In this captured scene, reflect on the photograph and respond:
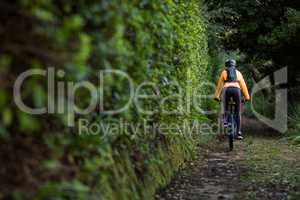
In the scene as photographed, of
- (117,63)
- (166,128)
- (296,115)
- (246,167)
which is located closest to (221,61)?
(296,115)

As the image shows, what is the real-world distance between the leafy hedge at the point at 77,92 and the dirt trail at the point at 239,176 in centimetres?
182

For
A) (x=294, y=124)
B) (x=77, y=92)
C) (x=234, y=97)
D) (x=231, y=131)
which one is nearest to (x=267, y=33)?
(x=294, y=124)

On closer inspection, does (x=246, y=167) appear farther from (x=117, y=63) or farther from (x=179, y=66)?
(x=117, y=63)

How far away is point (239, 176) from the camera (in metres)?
8.16

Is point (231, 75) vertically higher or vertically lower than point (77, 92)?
higher

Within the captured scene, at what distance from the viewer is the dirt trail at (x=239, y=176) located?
6.76 m

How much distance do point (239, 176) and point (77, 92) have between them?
17.3 feet

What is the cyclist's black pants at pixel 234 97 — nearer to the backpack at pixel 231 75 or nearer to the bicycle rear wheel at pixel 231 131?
the bicycle rear wheel at pixel 231 131

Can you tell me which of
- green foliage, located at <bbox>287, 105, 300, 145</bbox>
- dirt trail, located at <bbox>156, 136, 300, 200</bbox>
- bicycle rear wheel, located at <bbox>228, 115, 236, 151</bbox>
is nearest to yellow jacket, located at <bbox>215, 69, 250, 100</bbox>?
bicycle rear wheel, located at <bbox>228, 115, 236, 151</bbox>

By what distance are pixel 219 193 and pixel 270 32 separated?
11104 millimetres

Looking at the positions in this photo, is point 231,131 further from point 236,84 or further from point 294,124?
point 294,124

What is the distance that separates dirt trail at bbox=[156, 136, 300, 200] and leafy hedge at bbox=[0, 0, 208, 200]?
182cm

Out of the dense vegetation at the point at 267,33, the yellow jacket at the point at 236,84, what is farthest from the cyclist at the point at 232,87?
the dense vegetation at the point at 267,33

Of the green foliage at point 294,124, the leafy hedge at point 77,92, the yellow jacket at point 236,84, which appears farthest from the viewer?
the green foliage at point 294,124
